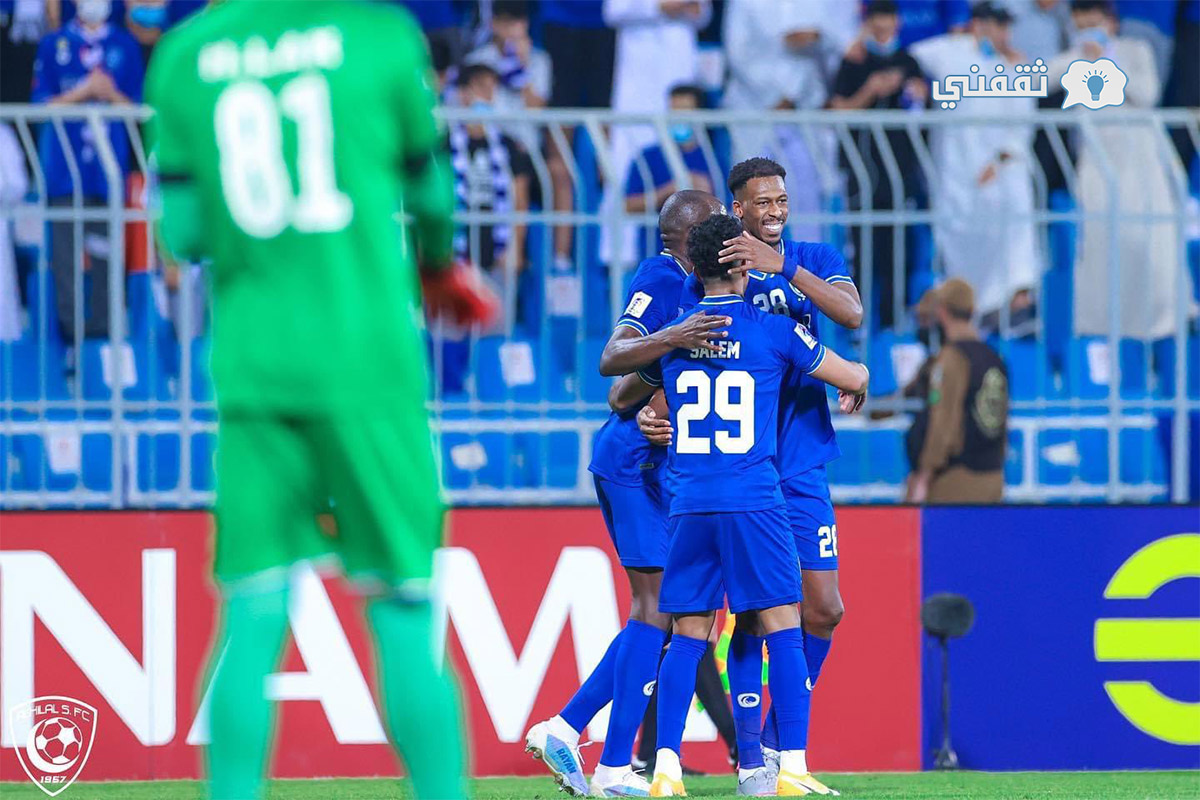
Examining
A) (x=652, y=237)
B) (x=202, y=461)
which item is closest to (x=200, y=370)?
(x=202, y=461)

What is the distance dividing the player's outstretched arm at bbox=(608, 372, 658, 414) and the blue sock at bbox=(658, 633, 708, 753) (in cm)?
87

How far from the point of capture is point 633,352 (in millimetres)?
6543

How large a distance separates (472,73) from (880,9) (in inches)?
96.1

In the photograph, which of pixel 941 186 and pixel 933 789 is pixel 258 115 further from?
pixel 941 186

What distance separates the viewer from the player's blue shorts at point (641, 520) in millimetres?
6930

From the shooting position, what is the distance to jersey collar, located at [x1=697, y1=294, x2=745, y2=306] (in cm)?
639

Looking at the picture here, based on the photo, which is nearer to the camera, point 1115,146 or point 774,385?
Result: point 774,385

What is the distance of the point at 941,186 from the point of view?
982 cm

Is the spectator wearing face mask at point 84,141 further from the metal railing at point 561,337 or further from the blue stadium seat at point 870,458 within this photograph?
the blue stadium seat at point 870,458

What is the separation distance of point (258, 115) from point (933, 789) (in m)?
4.34

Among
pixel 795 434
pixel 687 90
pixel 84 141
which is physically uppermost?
pixel 687 90

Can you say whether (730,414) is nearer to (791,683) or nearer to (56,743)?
(791,683)

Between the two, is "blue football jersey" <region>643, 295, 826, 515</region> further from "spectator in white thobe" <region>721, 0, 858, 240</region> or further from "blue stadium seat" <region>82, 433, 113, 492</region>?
"spectator in white thobe" <region>721, 0, 858, 240</region>

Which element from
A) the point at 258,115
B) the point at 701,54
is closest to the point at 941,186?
the point at 701,54
